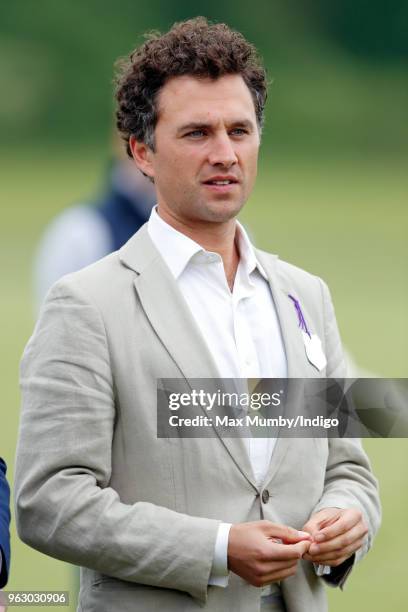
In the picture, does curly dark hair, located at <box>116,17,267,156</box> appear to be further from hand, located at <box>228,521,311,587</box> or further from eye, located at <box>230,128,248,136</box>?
hand, located at <box>228,521,311,587</box>

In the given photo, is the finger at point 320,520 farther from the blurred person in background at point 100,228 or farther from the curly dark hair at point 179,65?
the blurred person in background at point 100,228

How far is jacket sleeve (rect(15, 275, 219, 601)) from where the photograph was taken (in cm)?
242

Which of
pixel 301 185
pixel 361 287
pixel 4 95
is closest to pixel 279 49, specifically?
pixel 301 185

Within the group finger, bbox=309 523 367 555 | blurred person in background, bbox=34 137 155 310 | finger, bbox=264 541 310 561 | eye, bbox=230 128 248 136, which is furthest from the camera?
blurred person in background, bbox=34 137 155 310

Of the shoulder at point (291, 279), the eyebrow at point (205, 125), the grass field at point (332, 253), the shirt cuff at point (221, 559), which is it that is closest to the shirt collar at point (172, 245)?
the shoulder at point (291, 279)

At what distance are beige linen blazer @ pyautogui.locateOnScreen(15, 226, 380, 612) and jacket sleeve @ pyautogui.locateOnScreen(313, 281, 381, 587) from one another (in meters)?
0.06

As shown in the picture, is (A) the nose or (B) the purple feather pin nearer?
(A) the nose

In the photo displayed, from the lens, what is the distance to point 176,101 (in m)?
2.63

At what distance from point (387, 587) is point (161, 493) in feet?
10.3

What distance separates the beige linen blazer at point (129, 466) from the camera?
7.96 ft

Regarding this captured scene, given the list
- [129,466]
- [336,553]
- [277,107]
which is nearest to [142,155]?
[129,466]

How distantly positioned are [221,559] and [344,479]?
432 millimetres

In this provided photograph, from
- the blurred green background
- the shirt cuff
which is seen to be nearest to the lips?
the shirt cuff

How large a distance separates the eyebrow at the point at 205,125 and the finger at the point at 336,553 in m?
0.84
